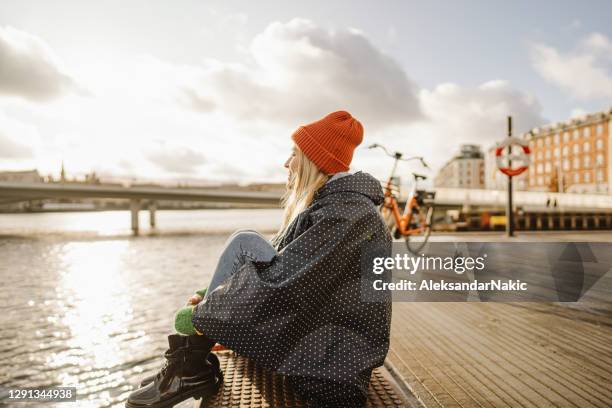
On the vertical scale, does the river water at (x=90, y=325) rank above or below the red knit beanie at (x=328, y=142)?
below

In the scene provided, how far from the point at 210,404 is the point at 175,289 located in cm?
736

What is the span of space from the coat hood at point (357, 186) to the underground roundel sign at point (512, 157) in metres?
11.8

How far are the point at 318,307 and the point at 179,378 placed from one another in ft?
2.59

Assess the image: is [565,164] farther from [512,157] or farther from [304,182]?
[304,182]

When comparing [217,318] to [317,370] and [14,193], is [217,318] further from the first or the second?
[14,193]

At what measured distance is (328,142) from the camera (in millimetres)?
2197

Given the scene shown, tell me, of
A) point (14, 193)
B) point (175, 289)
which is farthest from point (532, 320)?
point (14, 193)

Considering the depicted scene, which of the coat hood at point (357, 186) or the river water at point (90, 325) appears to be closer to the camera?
the coat hood at point (357, 186)

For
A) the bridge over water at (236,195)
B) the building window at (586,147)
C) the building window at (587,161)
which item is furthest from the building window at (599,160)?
the bridge over water at (236,195)

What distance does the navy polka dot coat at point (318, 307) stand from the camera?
5.84ft

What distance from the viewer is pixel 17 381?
4.19m

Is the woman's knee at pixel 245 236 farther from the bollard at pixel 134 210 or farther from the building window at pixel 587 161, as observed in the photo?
the building window at pixel 587 161

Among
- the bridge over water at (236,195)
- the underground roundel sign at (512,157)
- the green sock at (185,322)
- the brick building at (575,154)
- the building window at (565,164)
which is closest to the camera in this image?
the green sock at (185,322)

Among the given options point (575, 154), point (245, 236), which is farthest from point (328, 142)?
point (575, 154)
